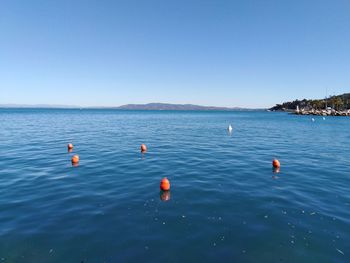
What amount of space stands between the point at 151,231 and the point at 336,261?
729cm

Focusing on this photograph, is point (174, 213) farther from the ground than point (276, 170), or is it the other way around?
point (174, 213)

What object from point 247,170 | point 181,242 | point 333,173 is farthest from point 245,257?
point 333,173

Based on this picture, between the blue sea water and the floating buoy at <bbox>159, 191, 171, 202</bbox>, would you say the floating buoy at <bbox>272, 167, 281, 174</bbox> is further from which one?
the floating buoy at <bbox>159, 191, 171, 202</bbox>

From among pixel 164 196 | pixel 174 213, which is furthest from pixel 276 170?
pixel 174 213

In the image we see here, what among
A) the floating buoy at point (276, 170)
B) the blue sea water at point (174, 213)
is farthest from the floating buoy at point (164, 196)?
the floating buoy at point (276, 170)

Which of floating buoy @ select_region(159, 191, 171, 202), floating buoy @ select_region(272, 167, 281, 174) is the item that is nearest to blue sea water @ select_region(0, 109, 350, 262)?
floating buoy @ select_region(159, 191, 171, 202)

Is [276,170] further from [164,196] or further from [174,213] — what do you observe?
[174,213]

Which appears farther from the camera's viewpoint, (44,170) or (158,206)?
(44,170)

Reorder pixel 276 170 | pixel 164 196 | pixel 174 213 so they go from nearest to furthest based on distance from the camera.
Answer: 1. pixel 174 213
2. pixel 164 196
3. pixel 276 170

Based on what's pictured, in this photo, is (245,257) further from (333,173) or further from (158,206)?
(333,173)

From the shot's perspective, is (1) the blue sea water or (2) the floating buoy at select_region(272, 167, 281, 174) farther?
(2) the floating buoy at select_region(272, 167, 281, 174)

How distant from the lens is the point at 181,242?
952 centimetres

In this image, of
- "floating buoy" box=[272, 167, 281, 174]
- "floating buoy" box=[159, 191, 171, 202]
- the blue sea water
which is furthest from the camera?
"floating buoy" box=[272, 167, 281, 174]

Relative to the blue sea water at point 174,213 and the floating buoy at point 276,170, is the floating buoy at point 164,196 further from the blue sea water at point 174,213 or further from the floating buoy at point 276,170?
the floating buoy at point 276,170
